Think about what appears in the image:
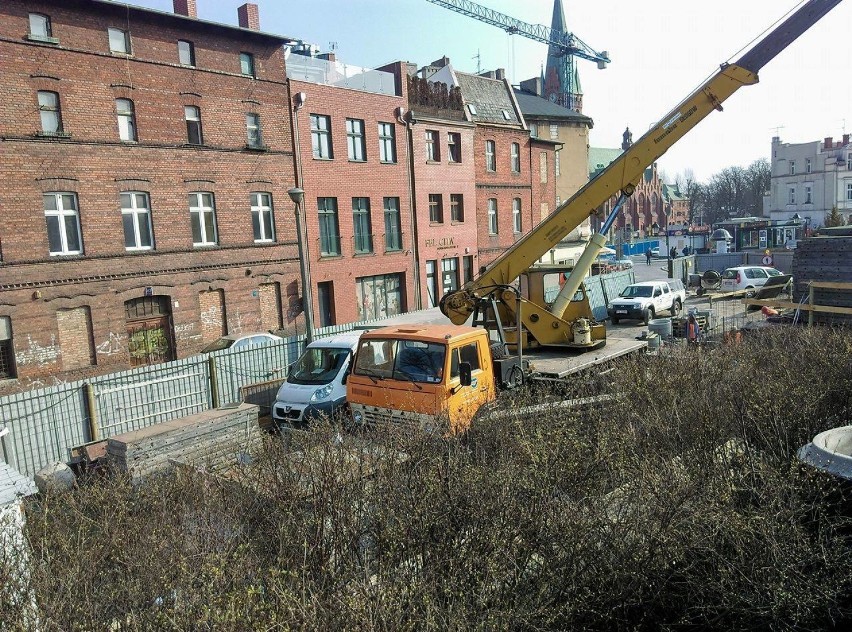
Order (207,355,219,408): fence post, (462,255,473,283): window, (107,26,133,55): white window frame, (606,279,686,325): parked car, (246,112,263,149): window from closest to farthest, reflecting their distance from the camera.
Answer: (207,355,219,408): fence post, (107,26,133,55): white window frame, (246,112,263,149): window, (606,279,686,325): parked car, (462,255,473,283): window

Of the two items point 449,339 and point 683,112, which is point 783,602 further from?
point 683,112

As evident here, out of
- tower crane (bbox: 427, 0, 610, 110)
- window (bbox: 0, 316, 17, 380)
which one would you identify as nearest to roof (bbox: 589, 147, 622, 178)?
tower crane (bbox: 427, 0, 610, 110)

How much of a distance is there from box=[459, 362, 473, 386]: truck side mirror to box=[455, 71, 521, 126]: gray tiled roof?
27.0 metres

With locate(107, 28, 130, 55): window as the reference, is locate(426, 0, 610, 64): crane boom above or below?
above

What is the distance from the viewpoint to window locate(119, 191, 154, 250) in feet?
68.7

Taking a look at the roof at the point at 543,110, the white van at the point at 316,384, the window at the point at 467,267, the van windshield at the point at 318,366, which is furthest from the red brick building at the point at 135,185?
the roof at the point at 543,110

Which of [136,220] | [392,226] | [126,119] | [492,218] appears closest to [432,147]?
[392,226]

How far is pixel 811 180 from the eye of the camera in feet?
248

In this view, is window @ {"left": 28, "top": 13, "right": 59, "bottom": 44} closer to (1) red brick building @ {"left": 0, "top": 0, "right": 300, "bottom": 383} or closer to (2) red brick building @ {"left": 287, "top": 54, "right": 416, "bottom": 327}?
(1) red brick building @ {"left": 0, "top": 0, "right": 300, "bottom": 383}

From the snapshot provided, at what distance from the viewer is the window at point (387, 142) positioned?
29.3 m

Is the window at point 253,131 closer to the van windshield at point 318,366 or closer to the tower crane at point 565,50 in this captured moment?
the van windshield at point 318,366

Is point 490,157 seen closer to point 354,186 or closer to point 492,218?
point 492,218

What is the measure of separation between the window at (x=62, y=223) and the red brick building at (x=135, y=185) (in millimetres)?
41

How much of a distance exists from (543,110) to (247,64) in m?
30.7
